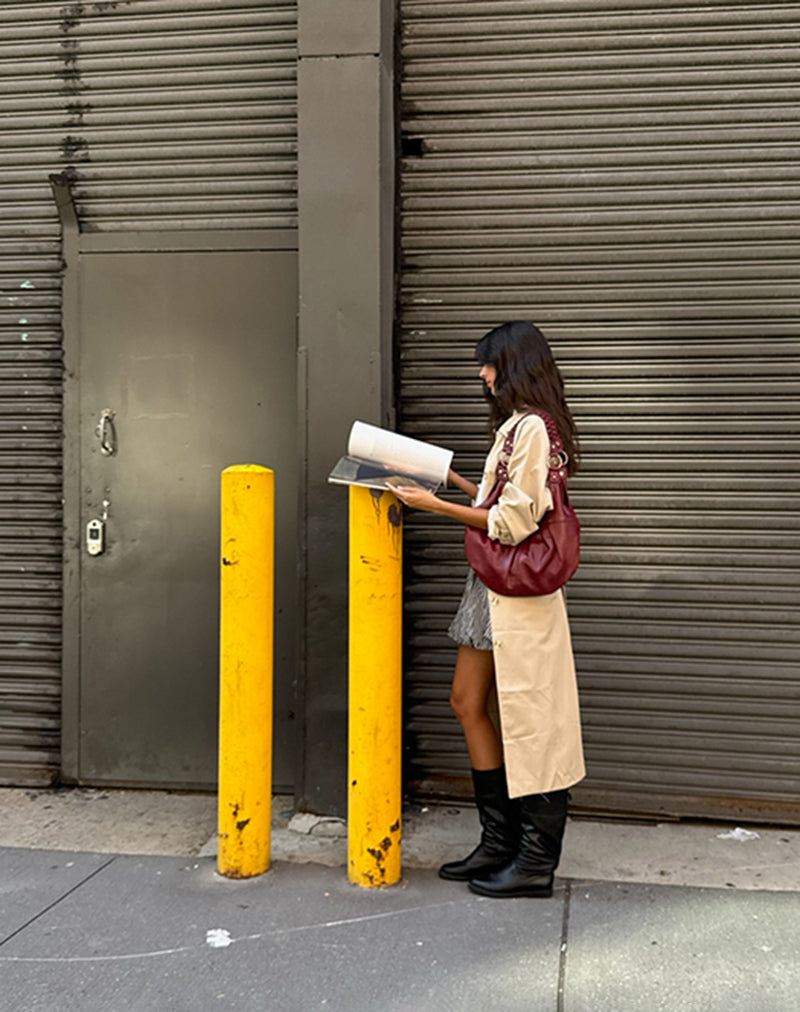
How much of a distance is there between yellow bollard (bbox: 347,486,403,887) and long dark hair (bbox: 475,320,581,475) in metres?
0.57

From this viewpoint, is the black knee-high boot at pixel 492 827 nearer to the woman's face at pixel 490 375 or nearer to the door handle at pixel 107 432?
the woman's face at pixel 490 375

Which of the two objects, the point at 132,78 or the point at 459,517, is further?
the point at 132,78

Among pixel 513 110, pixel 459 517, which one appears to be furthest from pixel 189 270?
pixel 459 517

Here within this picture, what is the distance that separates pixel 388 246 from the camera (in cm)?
417

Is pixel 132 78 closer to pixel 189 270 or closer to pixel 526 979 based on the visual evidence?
pixel 189 270

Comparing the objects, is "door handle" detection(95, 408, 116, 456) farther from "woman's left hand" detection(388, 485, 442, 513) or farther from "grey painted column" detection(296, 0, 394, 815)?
"woman's left hand" detection(388, 485, 442, 513)

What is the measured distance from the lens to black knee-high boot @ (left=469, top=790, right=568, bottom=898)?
3277 millimetres

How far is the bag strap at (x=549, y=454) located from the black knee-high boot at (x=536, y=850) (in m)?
1.12

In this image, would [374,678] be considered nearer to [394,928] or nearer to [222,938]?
[394,928]

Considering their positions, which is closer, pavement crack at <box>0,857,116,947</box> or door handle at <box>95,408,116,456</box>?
pavement crack at <box>0,857,116,947</box>

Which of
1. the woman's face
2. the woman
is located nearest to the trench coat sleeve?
the woman

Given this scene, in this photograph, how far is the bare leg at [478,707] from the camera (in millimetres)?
3381

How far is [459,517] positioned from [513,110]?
2216mm

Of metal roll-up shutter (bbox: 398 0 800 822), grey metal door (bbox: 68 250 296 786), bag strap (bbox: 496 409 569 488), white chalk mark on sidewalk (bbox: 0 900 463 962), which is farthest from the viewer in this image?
grey metal door (bbox: 68 250 296 786)
